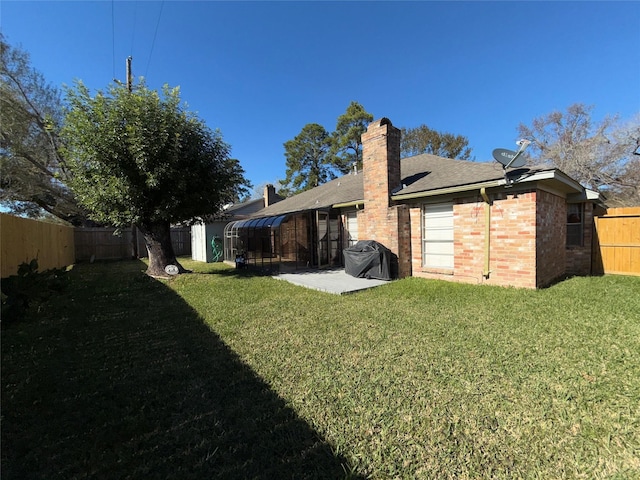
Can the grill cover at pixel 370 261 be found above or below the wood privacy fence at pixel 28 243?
below

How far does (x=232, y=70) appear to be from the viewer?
487 inches

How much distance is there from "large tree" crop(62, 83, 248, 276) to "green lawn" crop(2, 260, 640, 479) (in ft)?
14.5

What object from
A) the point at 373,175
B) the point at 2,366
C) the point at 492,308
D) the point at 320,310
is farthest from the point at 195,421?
the point at 373,175

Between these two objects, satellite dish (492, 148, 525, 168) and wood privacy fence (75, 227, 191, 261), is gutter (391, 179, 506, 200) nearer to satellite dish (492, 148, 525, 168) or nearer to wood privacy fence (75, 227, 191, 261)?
satellite dish (492, 148, 525, 168)

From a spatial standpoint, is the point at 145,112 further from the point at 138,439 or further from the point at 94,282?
the point at 138,439

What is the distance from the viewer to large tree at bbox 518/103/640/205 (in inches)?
712

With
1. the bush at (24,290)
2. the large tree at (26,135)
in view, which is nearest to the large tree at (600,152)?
the bush at (24,290)

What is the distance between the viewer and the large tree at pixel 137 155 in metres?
8.66

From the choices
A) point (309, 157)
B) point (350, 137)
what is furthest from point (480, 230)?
point (309, 157)

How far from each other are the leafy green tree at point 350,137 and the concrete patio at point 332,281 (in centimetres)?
2021

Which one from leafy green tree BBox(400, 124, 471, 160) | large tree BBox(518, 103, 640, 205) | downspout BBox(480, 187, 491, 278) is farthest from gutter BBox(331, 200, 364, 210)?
leafy green tree BBox(400, 124, 471, 160)

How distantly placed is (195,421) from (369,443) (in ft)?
5.10

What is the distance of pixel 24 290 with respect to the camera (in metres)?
6.13

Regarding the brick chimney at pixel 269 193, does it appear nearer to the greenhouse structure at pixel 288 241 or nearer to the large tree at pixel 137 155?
the greenhouse structure at pixel 288 241
